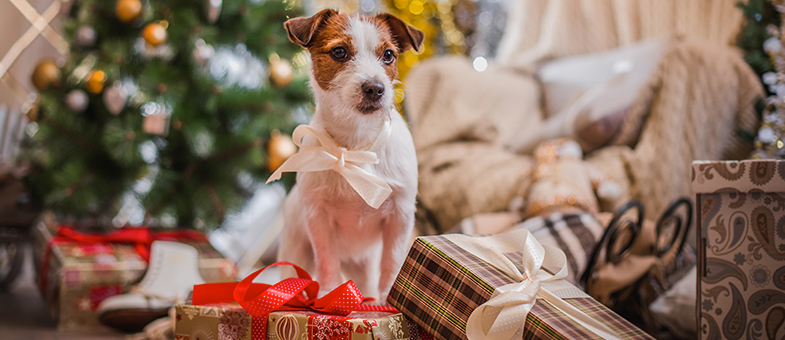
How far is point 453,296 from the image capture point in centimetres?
61

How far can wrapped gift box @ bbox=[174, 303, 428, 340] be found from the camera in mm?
579

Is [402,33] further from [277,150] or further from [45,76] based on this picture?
[45,76]

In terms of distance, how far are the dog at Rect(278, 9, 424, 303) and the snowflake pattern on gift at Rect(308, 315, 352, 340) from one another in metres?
0.11

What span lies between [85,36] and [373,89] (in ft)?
4.61

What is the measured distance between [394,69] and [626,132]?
1.01 metres

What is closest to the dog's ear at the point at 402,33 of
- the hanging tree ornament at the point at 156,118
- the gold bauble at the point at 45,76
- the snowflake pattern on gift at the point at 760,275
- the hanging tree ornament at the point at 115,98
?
the snowflake pattern on gift at the point at 760,275

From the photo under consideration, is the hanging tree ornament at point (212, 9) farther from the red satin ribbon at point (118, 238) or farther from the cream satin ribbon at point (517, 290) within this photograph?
the cream satin ribbon at point (517, 290)

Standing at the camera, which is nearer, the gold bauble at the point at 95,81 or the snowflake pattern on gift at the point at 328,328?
the snowflake pattern on gift at the point at 328,328

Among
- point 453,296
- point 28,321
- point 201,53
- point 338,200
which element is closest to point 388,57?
point 338,200

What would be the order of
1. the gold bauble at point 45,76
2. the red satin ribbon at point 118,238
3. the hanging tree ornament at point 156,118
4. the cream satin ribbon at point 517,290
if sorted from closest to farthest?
1. the cream satin ribbon at point 517,290
2. the red satin ribbon at point 118,238
3. the hanging tree ornament at point 156,118
4. the gold bauble at point 45,76

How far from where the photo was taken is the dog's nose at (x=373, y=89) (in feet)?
2.00

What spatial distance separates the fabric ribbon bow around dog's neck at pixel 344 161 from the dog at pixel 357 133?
2cm

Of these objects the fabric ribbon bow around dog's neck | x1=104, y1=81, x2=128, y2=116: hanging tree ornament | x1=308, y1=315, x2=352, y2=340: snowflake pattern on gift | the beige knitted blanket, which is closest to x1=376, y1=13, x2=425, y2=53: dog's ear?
the fabric ribbon bow around dog's neck

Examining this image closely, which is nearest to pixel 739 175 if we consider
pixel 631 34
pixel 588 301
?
pixel 588 301
